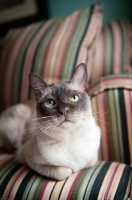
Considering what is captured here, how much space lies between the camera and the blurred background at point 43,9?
179cm

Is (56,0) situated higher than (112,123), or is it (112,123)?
(56,0)

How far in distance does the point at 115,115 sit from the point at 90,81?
407 millimetres

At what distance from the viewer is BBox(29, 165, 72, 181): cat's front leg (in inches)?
38.9

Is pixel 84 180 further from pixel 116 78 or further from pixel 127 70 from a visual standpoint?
pixel 127 70

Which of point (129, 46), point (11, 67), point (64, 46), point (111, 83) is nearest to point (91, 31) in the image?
point (64, 46)

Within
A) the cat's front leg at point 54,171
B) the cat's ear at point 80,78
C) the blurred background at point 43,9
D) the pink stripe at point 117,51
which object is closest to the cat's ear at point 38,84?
the cat's ear at point 80,78

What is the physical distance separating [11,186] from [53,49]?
31.3 inches

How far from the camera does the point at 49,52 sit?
57.6 inches

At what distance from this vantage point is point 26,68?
149cm

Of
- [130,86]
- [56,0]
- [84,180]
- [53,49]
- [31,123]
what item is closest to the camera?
[84,180]

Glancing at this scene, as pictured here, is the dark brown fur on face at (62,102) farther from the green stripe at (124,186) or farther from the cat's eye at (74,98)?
the green stripe at (124,186)

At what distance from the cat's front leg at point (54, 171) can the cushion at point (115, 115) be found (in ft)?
0.95

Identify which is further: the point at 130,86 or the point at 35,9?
the point at 35,9

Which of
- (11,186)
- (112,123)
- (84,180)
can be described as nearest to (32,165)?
(11,186)
